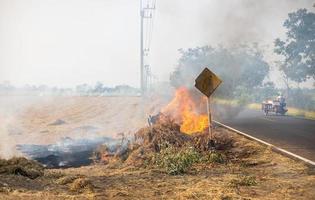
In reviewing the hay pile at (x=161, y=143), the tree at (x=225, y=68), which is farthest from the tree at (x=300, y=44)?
the hay pile at (x=161, y=143)

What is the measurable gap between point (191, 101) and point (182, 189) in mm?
19555

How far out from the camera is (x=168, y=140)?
14664 mm

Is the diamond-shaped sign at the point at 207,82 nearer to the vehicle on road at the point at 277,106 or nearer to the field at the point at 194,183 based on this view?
the field at the point at 194,183

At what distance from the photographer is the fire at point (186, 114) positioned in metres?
20.1

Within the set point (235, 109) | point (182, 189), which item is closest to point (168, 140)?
point (182, 189)

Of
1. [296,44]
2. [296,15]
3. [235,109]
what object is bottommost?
[235,109]

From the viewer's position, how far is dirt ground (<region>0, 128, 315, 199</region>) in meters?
7.50

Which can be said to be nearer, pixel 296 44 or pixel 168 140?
pixel 168 140

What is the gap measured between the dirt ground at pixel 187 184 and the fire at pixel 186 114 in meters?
8.64

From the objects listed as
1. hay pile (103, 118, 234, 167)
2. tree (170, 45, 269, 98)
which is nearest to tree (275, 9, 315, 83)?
tree (170, 45, 269, 98)

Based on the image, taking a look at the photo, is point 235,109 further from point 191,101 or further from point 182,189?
point 182,189

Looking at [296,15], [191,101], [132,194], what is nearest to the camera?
[132,194]

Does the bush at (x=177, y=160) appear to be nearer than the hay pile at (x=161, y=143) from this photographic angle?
Yes

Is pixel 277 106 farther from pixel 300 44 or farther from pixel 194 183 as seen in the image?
pixel 194 183
